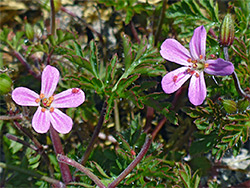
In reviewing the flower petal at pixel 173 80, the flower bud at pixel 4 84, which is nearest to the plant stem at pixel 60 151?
the flower bud at pixel 4 84

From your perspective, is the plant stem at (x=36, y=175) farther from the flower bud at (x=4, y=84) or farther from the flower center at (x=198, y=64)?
the flower center at (x=198, y=64)

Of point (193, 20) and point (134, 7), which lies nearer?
point (193, 20)

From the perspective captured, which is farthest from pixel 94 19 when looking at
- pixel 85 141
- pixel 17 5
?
pixel 85 141

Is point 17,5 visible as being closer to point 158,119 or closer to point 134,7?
point 134,7

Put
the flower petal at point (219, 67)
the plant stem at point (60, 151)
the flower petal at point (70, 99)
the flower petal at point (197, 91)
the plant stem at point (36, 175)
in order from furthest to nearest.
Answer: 1. the plant stem at point (36, 175)
2. the plant stem at point (60, 151)
3. the flower petal at point (70, 99)
4. the flower petal at point (197, 91)
5. the flower petal at point (219, 67)

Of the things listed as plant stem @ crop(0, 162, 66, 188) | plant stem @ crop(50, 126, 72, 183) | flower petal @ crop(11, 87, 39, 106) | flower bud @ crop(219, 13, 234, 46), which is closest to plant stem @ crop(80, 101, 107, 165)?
plant stem @ crop(50, 126, 72, 183)

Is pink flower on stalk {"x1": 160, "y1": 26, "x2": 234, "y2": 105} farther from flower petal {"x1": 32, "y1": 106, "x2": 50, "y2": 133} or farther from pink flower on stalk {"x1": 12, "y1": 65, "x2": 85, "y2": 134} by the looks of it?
flower petal {"x1": 32, "y1": 106, "x2": 50, "y2": 133}

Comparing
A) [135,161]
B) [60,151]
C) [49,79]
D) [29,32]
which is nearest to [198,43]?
[135,161]
